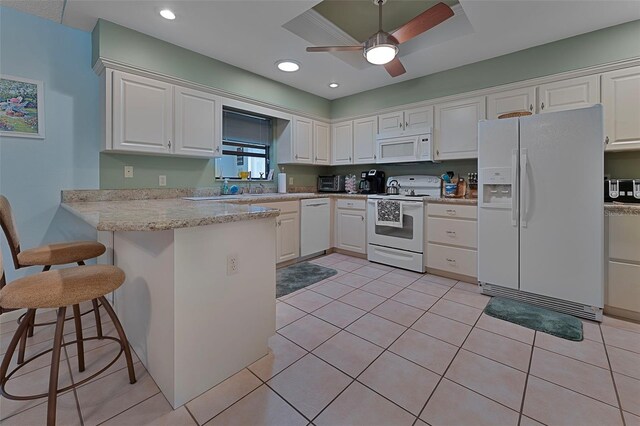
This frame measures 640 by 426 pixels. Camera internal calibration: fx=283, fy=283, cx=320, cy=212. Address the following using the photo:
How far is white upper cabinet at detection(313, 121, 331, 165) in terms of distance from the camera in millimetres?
4492

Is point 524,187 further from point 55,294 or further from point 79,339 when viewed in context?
point 79,339

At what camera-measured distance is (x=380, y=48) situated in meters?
2.20

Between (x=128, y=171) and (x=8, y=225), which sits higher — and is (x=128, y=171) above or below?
above

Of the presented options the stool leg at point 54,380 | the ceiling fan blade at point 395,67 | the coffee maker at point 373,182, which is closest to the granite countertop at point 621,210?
the ceiling fan blade at point 395,67

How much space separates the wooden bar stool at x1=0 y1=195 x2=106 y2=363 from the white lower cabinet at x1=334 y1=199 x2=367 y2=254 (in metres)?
2.89

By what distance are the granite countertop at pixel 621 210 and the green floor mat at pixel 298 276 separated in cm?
250

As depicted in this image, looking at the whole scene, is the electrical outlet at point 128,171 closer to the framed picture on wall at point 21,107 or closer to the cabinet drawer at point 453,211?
the framed picture on wall at point 21,107

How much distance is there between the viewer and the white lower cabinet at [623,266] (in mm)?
2170

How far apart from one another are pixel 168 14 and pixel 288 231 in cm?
243

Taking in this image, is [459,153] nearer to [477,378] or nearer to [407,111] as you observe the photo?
[407,111]

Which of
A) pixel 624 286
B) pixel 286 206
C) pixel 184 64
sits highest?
pixel 184 64

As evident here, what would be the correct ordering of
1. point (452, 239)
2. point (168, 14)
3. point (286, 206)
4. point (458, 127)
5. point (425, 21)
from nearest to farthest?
1. point (425, 21)
2. point (168, 14)
3. point (452, 239)
4. point (458, 127)
5. point (286, 206)

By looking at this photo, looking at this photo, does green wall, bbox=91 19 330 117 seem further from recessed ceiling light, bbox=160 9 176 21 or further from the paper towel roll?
the paper towel roll

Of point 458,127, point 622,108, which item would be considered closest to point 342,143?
point 458,127
